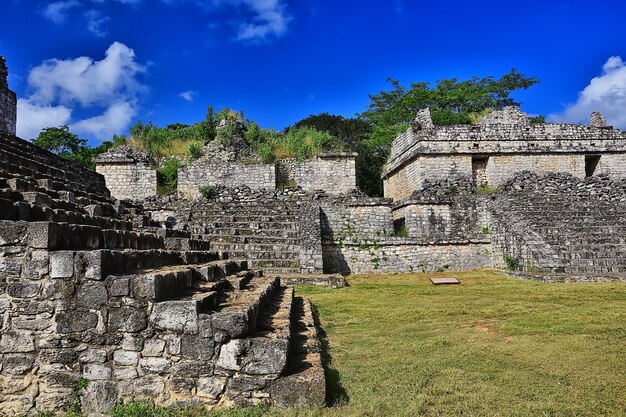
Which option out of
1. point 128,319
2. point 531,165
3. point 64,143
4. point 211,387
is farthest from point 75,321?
point 64,143

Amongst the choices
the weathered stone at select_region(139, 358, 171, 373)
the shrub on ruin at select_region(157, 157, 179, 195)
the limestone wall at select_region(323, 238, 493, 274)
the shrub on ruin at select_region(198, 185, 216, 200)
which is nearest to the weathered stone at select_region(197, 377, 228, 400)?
the weathered stone at select_region(139, 358, 171, 373)

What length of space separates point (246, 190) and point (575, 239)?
11.2 m

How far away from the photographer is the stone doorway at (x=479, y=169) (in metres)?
18.3

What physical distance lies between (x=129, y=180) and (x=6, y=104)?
4965 millimetres

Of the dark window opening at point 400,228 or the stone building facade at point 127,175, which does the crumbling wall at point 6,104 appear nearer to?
the stone building facade at point 127,175

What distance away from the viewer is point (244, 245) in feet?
40.4

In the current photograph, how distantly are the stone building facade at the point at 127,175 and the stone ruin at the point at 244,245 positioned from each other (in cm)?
6

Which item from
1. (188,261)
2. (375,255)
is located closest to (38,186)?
(188,261)

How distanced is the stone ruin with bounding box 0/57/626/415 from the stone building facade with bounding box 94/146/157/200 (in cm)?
6

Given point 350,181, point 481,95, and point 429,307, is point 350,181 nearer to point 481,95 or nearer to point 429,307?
point 429,307

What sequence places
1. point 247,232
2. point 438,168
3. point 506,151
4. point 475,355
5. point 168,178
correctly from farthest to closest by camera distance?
point 168,178 < point 506,151 < point 438,168 < point 247,232 < point 475,355

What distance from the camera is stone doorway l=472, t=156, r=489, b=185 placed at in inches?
720

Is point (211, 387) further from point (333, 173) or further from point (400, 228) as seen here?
point (333, 173)

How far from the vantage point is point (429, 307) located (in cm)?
771
